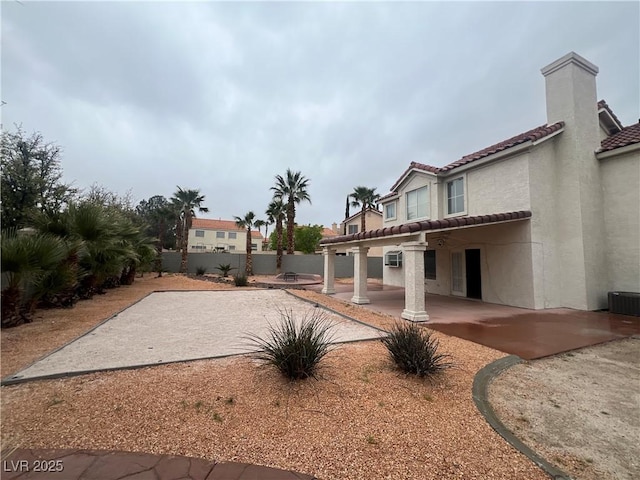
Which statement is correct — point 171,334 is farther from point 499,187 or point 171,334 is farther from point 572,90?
point 572,90

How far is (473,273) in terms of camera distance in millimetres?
12750

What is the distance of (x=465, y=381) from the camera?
161 inches

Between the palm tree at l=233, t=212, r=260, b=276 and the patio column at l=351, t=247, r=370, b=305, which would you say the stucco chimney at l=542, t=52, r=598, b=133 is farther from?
the palm tree at l=233, t=212, r=260, b=276

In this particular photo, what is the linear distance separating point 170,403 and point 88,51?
1097 cm

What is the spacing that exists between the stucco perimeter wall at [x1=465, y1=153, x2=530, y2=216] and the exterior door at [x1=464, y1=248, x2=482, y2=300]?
1.91m

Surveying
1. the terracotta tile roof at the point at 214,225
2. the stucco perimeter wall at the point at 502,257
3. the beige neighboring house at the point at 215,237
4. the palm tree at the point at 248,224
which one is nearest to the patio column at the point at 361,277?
the stucco perimeter wall at the point at 502,257

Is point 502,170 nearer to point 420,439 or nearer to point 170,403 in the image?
point 420,439

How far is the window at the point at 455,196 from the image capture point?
12.8 meters

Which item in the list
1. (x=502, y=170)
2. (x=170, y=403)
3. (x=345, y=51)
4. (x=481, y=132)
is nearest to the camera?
(x=170, y=403)

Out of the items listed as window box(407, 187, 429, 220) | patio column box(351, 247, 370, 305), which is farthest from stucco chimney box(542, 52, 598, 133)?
patio column box(351, 247, 370, 305)

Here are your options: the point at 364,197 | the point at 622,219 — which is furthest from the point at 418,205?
the point at 364,197

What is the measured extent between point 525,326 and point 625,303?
5086 mm

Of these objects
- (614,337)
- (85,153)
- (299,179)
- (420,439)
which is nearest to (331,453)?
(420,439)

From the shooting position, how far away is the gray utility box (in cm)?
926
